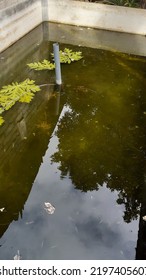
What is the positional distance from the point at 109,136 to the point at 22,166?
6.10 ft

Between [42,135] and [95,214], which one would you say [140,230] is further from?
[42,135]

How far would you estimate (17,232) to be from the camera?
4.03 metres

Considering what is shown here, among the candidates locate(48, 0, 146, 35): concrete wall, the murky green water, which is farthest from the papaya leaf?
locate(48, 0, 146, 35): concrete wall

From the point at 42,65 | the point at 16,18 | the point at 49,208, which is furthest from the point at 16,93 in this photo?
the point at 16,18

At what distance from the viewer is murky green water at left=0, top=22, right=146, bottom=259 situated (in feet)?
13.0

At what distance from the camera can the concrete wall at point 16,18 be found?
27.8 feet

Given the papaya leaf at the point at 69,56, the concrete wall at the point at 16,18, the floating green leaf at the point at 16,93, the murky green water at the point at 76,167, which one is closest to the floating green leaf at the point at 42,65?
the murky green water at the point at 76,167

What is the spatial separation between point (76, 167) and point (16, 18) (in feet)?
20.2

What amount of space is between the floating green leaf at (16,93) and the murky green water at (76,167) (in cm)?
16

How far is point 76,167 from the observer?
5.13 meters

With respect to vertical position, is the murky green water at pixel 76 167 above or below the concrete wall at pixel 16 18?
below

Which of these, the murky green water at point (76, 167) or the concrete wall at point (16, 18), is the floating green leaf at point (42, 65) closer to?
the murky green water at point (76, 167)

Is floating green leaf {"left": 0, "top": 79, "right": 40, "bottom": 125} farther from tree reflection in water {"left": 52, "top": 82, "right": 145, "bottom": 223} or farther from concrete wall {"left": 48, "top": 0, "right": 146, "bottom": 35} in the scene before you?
concrete wall {"left": 48, "top": 0, "right": 146, "bottom": 35}

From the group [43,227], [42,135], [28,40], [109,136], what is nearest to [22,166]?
[42,135]
